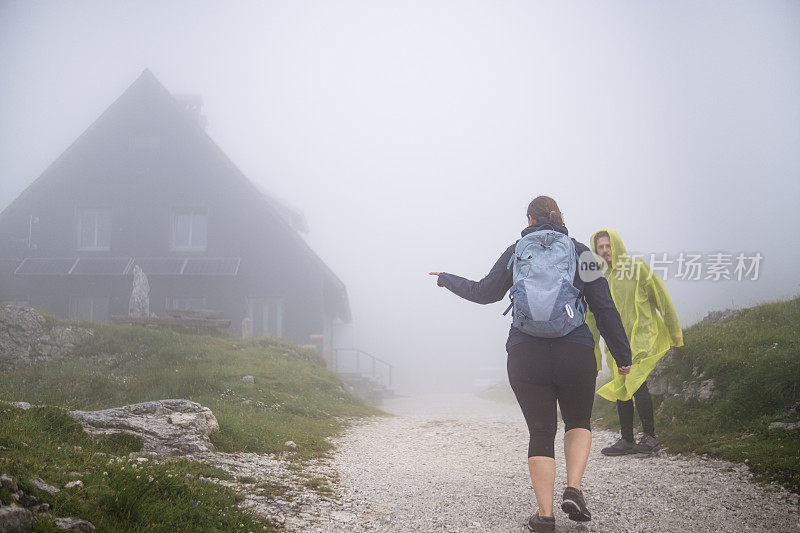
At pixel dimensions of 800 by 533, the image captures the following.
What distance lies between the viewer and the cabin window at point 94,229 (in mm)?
23281

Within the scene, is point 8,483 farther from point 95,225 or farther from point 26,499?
point 95,225

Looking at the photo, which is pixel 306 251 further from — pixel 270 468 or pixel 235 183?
pixel 270 468

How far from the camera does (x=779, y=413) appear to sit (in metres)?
5.30

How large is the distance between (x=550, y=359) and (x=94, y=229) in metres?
25.0

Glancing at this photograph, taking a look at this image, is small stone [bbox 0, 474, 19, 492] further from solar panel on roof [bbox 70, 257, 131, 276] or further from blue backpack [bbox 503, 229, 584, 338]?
solar panel on roof [bbox 70, 257, 131, 276]

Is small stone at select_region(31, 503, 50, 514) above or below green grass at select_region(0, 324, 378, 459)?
above

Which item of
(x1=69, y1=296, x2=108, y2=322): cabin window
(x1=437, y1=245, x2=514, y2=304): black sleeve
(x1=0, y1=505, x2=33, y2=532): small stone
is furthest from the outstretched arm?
(x1=69, y1=296, x2=108, y2=322): cabin window

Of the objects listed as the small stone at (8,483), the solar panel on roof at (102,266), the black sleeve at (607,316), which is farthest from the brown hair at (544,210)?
the solar panel on roof at (102,266)

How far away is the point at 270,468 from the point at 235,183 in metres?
20.4

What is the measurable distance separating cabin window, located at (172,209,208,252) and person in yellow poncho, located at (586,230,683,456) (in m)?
21.1

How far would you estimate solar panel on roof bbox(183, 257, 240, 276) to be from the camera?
22.1 metres

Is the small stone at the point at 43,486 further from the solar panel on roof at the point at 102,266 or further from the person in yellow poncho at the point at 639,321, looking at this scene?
the solar panel on roof at the point at 102,266

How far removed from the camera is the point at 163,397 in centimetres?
954

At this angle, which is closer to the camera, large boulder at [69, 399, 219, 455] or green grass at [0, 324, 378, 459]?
large boulder at [69, 399, 219, 455]
